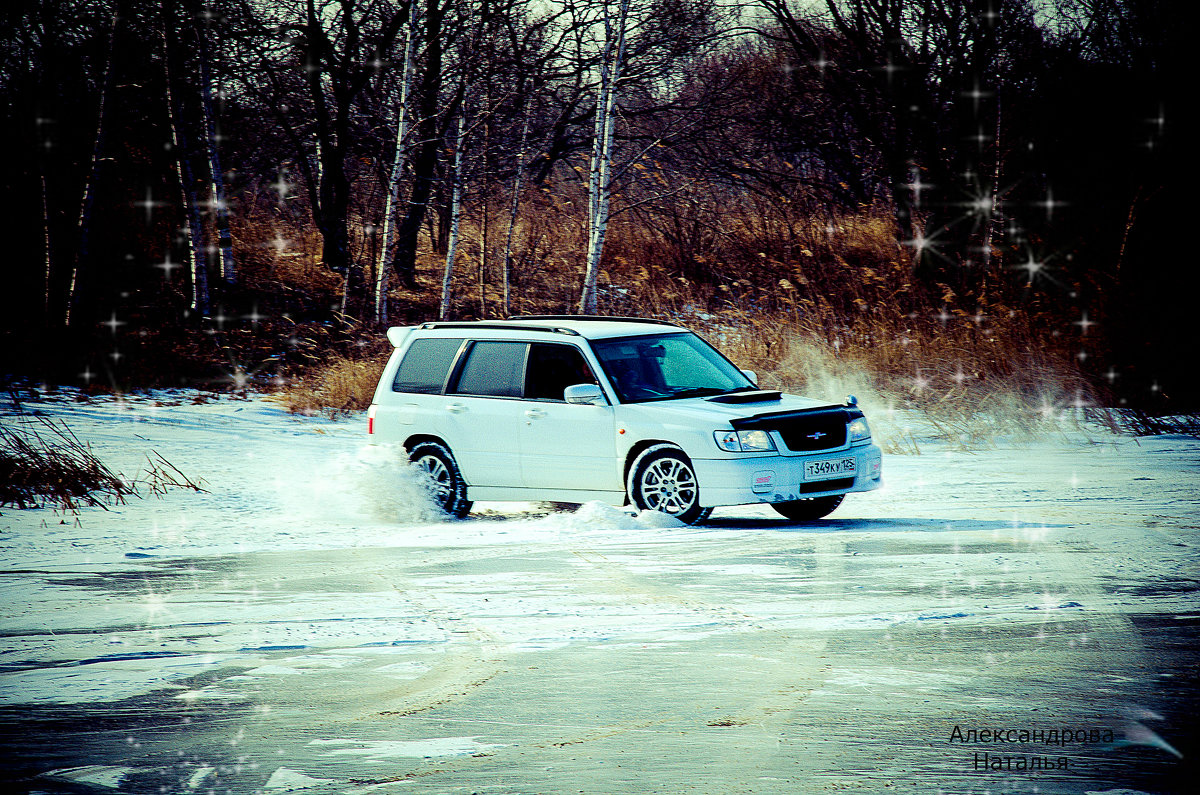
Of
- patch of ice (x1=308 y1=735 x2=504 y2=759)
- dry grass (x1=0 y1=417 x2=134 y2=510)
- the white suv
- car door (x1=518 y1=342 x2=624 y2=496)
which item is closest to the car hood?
the white suv

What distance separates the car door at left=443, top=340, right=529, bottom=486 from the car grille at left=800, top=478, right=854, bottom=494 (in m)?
2.50

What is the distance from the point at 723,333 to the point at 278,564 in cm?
1185

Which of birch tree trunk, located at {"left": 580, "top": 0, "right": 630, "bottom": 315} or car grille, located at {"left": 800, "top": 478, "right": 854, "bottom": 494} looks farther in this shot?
birch tree trunk, located at {"left": 580, "top": 0, "right": 630, "bottom": 315}

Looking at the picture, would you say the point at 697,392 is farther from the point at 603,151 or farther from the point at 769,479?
the point at 603,151

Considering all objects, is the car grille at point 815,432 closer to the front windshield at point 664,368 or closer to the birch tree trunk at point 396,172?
the front windshield at point 664,368

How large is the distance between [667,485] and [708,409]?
2.33 feet

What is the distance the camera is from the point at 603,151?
2244 centimetres


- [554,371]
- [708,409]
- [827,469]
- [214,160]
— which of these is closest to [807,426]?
[827,469]

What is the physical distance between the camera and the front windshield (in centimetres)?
1054

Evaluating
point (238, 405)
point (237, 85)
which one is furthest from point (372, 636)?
point (237, 85)

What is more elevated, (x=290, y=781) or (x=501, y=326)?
(x=501, y=326)

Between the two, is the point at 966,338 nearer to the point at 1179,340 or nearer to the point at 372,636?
the point at 1179,340

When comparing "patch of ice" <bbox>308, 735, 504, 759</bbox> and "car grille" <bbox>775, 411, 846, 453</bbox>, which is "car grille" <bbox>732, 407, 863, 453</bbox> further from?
"patch of ice" <bbox>308, 735, 504, 759</bbox>

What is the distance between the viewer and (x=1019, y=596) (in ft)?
23.9
